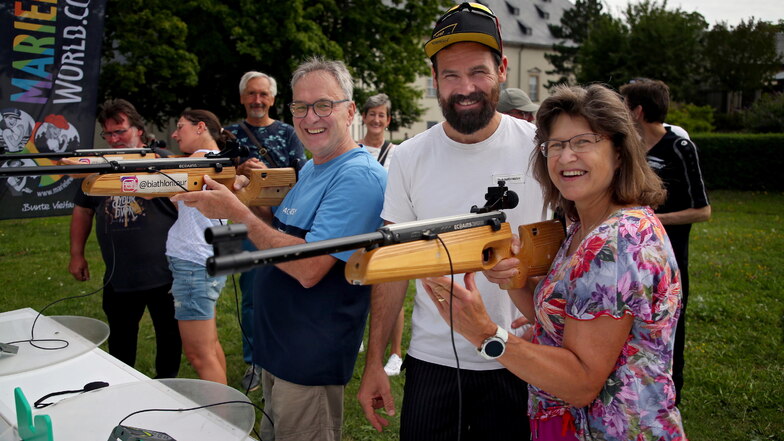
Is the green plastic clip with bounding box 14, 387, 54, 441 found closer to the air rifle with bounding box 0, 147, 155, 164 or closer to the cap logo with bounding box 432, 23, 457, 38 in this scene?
the air rifle with bounding box 0, 147, 155, 164

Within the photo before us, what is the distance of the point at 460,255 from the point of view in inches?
70.9

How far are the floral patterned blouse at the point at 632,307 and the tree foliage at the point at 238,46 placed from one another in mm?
18290

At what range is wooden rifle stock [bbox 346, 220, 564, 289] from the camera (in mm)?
1592

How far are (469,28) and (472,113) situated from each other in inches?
13.5

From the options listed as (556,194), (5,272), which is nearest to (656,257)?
(556,194)

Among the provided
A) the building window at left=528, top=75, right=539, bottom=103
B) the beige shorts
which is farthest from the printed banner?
the building window at left=528, top=75, right=539, bottom=103

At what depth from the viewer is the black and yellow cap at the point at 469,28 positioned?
2.25 meters

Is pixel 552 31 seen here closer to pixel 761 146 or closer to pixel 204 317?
pixel 761 146

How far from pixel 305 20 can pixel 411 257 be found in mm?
20343

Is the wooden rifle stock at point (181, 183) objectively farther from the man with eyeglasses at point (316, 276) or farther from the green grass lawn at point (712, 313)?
the green grass lawn at point (712, 313)

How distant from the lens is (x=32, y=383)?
2.46 metres

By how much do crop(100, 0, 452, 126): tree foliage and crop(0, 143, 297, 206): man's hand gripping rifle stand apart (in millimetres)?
16049

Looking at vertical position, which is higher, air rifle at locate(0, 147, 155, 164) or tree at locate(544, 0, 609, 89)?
tree at locate(544, 0, 609, 89)

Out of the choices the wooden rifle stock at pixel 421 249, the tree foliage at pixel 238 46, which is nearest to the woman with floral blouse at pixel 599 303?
the wooden rifle stock at pixel 421 249
